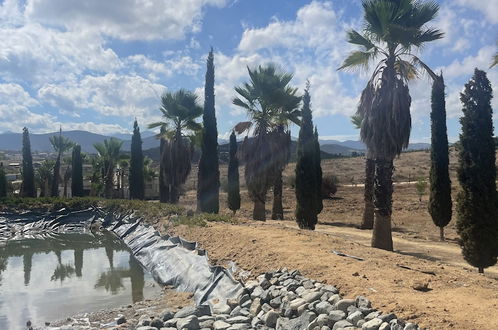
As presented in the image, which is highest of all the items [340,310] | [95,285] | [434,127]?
[434,127]

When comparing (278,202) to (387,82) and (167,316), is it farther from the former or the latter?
(167,316)

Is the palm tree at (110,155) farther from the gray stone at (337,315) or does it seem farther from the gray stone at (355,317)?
the gray stone at (355,317)

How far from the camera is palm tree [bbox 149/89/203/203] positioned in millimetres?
30625

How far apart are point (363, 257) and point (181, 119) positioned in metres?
23.2

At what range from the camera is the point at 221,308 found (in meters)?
8.73

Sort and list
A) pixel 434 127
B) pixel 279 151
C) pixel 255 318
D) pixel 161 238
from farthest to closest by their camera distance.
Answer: pixel 279 151
pixel 434 127
pixel 161 238
pixel 255 318

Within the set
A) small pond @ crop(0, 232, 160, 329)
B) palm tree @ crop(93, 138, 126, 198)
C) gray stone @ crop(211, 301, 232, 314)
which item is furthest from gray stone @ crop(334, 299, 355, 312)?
palm tree @ crop(93, 138, 126, 198)

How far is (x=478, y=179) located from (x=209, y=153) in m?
17.0

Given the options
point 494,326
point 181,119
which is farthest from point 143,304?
point 181,119

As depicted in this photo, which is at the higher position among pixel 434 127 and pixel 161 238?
pixel 434 127

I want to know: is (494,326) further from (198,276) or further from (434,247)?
(434,247)

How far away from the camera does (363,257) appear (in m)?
9.84

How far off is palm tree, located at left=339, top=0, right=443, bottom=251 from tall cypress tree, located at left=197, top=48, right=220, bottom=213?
41.3 ft

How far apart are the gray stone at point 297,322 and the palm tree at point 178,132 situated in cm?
2437
